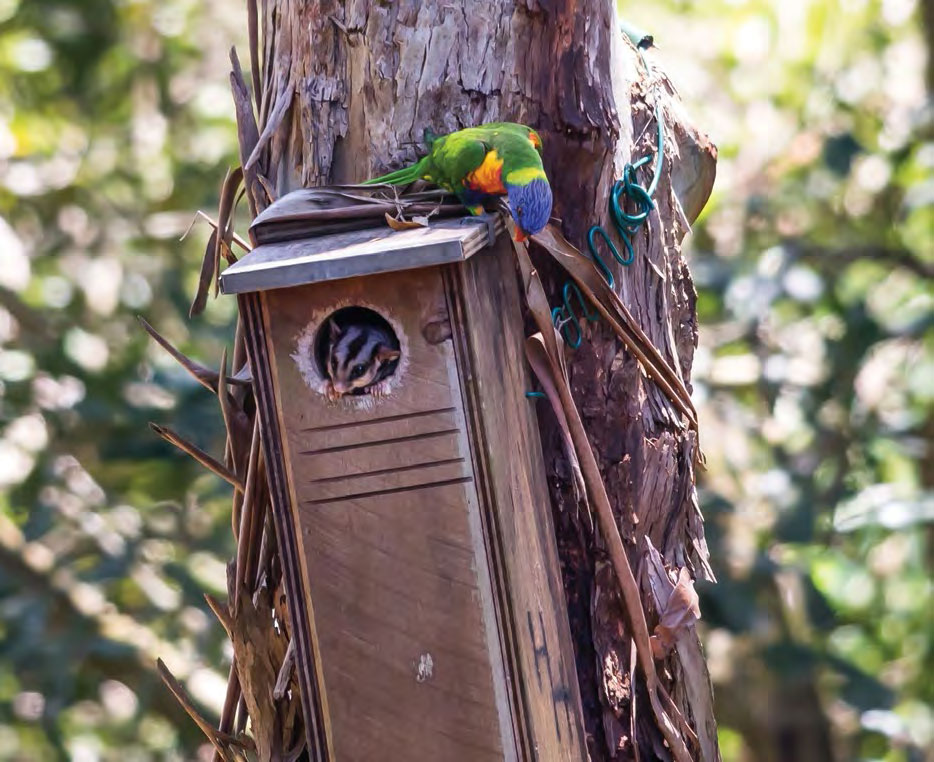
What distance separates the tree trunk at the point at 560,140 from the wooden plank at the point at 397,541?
0.79ft

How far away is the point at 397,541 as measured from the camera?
162 cm

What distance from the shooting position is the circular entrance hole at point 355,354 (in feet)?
5.25

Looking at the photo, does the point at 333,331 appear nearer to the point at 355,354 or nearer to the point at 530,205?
the point at 355,354

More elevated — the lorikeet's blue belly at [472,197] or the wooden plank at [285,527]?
the lorikeet's blue belly at [472,197]

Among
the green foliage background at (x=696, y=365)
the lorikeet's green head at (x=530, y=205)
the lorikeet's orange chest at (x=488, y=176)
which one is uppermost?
the lorikeet's orange chest at (x=488, y=176)

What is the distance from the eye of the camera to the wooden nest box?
1.61m

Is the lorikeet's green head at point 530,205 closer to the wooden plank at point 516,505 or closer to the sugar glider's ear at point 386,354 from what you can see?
the wooden plank at point 516,505

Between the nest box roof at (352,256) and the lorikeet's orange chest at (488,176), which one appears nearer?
the nest box roof at (352,256)

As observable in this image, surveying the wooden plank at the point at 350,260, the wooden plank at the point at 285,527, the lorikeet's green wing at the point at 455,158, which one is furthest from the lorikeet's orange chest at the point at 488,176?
the wooden plank at the point at 285,527

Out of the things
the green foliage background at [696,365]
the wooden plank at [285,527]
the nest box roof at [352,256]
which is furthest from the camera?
the green foliage background at [696,365]

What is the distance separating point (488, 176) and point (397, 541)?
1.75 ft

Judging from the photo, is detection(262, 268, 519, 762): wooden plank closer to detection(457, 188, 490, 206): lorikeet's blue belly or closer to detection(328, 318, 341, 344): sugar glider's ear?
detection(328, 318, 341, 344): sugar glider's ear

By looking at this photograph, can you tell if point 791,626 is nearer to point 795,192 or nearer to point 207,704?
point 795,192

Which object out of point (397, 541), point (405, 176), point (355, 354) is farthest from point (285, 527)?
point (405, 176)
